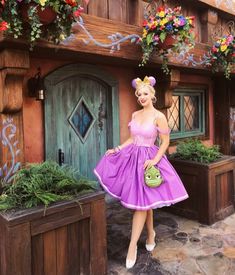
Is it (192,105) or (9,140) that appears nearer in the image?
(9,140)

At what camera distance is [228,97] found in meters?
6.42

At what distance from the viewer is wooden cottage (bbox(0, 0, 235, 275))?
290cm

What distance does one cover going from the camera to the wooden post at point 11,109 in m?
2.77

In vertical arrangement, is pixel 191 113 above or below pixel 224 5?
below

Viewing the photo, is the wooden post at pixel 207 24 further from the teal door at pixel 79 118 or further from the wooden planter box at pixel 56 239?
the wooden planter box at pixel 56 239

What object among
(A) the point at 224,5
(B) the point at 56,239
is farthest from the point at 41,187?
(A) the point at 224,5

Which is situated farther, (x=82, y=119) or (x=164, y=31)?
(x=82, y=119)

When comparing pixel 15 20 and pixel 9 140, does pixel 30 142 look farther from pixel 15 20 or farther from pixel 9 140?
pixel 15 20

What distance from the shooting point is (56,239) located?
2.42 meters

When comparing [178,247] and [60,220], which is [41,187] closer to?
[60,220]

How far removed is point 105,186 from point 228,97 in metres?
4.35

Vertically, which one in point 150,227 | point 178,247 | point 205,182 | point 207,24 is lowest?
point 178,247

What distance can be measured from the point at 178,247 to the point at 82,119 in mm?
2149

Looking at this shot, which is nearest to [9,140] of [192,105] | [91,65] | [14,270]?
[14,270]
